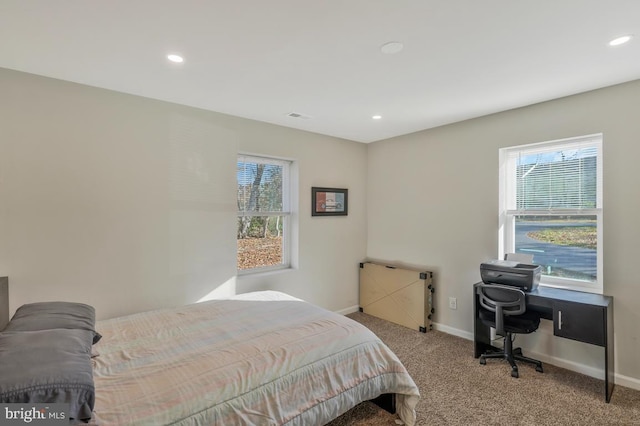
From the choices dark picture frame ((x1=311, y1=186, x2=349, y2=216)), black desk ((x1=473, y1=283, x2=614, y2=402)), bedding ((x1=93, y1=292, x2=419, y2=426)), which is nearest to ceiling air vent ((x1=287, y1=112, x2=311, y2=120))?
dark picture frame ((x1=311, y1=186, x2=349, y2=216))

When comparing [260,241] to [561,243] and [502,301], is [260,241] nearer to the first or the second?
[502,301]

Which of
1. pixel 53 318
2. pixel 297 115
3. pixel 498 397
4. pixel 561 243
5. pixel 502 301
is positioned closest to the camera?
pixel 53 318

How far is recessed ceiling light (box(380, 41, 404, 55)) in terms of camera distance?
1931mm

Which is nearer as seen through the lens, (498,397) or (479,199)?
(498,397)

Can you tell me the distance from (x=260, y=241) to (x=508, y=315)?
8.69 ft

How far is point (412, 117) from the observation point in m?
3.42

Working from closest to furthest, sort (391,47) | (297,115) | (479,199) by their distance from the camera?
(391,47), (297,115), (479,199)

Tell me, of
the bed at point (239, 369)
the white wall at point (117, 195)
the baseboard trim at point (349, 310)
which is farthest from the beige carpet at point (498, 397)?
the white wall at point (117, 195)

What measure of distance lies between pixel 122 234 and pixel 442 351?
3233mm

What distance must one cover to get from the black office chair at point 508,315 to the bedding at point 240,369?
1.23 m

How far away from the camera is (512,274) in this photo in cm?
283

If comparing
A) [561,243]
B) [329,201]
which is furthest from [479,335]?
[329,201]

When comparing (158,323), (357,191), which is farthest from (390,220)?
(158,323)

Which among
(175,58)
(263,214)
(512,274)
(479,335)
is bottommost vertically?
(479,335)
